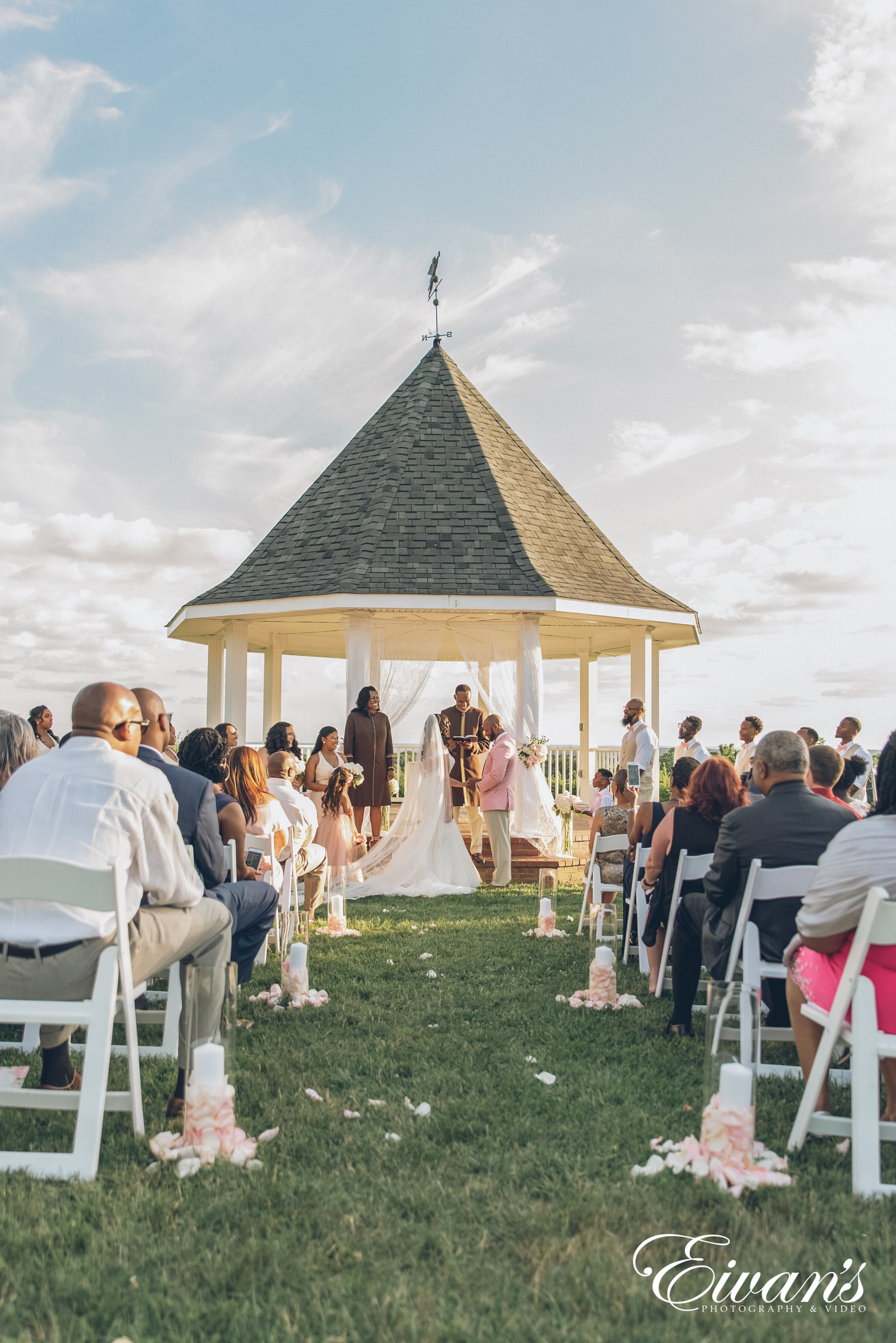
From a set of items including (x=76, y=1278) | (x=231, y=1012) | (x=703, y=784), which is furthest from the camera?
(x=703, y=784)

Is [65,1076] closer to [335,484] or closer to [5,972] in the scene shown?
[5,972]

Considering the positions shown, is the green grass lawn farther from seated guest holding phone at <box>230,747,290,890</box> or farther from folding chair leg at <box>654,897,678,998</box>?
seated guest holding phone at <box>230,747,290,890</box>

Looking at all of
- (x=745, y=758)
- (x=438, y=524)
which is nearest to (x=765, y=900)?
(x=745, y=758)

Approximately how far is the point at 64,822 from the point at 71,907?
13.4 inches

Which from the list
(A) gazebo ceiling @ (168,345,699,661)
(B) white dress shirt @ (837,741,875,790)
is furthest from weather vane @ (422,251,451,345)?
(B) white dress shirt @ (837,741,875,790)

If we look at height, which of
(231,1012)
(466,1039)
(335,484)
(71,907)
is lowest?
(466,1039)

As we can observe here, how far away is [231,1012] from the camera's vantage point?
3.90 metres

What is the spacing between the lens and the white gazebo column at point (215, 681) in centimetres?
1933

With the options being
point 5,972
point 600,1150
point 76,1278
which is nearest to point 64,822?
point 5,972

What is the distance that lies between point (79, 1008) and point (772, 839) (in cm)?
330

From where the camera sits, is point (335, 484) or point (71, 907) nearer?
point (71, 907)

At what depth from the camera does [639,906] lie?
740 cm

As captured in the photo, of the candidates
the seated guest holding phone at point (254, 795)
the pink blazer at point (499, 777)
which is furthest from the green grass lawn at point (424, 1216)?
the pink blazer at point (499, 777)

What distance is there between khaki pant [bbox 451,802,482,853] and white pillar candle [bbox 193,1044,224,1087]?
10451 mm
